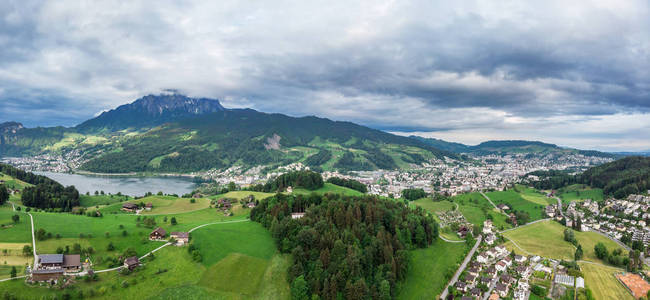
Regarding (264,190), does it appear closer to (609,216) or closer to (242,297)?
(242,297)

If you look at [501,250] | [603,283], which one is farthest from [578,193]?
[603,283]

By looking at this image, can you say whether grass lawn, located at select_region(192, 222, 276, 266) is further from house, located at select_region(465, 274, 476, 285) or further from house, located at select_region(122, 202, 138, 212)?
house, located at select_region(465, 274, 476, 285)

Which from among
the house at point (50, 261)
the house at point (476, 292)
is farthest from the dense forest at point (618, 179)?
the house at point (50, 261)

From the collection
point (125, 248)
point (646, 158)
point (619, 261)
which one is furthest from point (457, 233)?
point (646, 158)

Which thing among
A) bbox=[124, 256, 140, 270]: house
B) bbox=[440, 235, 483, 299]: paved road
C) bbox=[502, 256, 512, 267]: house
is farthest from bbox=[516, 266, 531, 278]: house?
bbox=[124, 256, 140, 270]: house

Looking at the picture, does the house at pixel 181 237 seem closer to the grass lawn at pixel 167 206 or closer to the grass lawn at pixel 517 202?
the grass lawn at pixel 167 206
